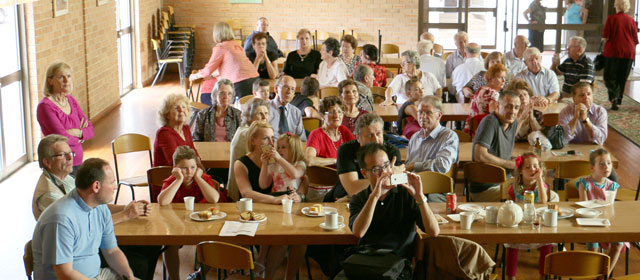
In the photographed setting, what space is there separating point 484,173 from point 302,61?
15.9ft

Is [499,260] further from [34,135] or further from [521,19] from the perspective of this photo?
[521,19]

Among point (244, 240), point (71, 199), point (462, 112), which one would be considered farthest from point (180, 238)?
point (462, 112)

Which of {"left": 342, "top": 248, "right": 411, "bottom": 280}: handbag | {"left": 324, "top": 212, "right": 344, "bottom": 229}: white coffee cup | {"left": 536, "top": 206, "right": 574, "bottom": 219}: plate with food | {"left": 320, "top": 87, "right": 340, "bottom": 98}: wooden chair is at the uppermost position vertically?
{"left": 320, "top": 87, "right": 340, "bottom": 98}: wooden chair

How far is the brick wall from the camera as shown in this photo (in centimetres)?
1606

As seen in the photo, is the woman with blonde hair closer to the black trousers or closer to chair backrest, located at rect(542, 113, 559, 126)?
chair backrest, located at rect(542, 113, 559, 126)

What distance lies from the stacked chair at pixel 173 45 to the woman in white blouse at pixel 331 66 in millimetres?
5405

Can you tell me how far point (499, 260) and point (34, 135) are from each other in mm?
5728

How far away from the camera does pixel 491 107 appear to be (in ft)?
23.9

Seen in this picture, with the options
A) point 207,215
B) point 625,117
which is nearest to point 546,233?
point 207,215

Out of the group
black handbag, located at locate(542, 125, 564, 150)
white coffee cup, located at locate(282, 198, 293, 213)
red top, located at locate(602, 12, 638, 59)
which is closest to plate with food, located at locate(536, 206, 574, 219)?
white coffee cup, located at locate(282, 198, 293, 213)

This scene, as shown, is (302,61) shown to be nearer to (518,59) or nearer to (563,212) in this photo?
(518,59)

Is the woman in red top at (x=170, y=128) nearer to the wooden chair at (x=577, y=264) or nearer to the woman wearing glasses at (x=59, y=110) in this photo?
the woman wearing glasses at (x=59, y=110)

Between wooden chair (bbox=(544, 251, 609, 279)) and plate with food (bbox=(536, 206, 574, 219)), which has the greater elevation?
plate with food (bbox=(536, 206, 574, 219))

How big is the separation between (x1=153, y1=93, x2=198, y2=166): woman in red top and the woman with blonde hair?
4071mm
